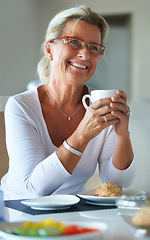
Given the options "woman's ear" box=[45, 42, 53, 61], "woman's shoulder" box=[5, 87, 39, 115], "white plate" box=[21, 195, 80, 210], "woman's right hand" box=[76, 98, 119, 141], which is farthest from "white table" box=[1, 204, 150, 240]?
"woman's ear" box=[45, 42, 53, 61]

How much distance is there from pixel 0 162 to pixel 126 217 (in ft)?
3.56

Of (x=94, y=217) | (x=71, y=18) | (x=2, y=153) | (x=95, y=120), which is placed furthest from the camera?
(x=2, y=153)

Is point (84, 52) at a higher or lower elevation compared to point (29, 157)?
higher

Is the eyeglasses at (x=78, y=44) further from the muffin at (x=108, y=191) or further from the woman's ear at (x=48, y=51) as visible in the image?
the muffin at (x=108, y=191)

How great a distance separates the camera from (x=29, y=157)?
1.36 metres

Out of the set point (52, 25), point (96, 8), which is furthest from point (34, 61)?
point (52, 25)

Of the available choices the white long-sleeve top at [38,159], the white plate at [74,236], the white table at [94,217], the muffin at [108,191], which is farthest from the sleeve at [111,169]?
the white plate at [74,236]

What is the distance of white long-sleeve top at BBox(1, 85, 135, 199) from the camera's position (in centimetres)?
129

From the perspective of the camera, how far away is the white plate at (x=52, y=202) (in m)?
1.01

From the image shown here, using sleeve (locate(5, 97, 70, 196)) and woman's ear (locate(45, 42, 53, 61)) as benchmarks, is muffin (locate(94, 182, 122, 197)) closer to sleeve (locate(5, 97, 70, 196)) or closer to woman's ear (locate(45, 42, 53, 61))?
sleeve (locate(5, 97, 70, 196))

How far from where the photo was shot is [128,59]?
402 centimetres

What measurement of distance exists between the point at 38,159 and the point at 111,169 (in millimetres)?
292

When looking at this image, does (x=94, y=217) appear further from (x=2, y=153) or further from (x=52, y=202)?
(x=2, y=153)

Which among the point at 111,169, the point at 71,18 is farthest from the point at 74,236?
the point at 71,18
